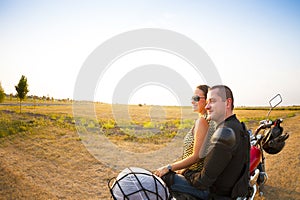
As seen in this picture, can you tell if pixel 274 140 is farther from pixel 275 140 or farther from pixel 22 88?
pixel 22 88

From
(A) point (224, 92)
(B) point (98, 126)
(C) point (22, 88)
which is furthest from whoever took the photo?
(C) point (22, 88)

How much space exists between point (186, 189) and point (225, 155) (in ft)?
2.36

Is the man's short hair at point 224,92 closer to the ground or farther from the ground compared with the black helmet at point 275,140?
farther from the ground

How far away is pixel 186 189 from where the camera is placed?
2943 millimetres

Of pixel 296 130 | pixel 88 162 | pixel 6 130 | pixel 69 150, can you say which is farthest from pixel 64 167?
pixel 296 130

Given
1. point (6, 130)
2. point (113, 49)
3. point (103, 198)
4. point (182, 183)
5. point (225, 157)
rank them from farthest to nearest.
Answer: point (6, 130) → point (113, 49) → point (103, 198) → point (182, 183) → point (225, 157)

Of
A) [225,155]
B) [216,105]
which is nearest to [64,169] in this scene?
[216,105]

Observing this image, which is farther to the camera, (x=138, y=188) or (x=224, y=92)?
(x=224, y=92)

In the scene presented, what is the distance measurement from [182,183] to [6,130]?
11.4 meters

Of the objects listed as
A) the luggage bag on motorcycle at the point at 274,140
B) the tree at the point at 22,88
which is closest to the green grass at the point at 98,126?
the tree at the point at 22,88

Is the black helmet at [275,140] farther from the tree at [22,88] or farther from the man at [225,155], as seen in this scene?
the tree at [22,88]

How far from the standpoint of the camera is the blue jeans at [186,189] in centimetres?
292

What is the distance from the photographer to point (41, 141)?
36.3 ft

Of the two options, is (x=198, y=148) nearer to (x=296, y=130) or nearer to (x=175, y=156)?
(x=175, y=156)
